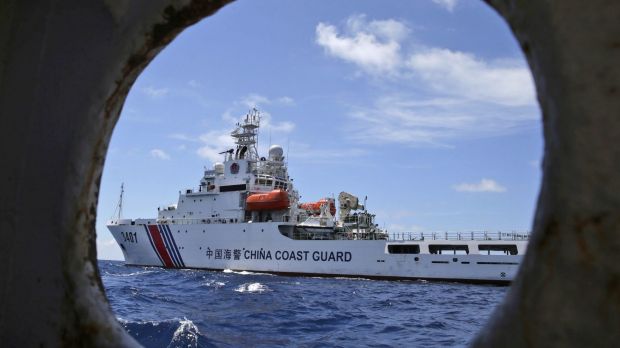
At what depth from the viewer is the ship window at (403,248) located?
19.8m

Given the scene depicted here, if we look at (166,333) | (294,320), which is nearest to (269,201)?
(294,320)

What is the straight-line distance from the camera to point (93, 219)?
4.55 feet

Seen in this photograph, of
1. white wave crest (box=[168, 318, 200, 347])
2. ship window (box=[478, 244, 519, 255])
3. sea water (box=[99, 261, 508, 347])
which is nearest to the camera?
white wave crest (box=[168, 318, 200, 347])

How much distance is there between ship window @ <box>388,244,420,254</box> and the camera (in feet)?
65.0

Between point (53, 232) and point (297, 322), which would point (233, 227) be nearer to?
point (297, 322)

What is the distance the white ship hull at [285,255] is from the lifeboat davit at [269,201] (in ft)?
3.34

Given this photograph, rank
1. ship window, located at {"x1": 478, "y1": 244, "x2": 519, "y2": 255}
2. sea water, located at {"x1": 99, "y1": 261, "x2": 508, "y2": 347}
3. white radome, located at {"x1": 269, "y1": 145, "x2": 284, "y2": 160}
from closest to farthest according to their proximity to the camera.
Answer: sea water, located at {"x1": 99, "y1": 261, "x2": 508, "y2": 347}, ship window, located at {"x1": 478, "y1": 244, "x2": 519, "y2": 255}, white radome, located at {"x1": 269, "y1": 145, "x2": 284, "y2": 160}

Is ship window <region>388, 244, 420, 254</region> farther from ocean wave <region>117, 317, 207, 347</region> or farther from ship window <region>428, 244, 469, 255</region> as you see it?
ocean wave <region>117, 317, 207, 347</region>

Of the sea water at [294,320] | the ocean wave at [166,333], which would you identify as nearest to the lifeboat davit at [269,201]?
the sea water at [294,320]

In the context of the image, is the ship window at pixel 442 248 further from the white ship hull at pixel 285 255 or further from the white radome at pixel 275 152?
the white radome at pixel 275 152

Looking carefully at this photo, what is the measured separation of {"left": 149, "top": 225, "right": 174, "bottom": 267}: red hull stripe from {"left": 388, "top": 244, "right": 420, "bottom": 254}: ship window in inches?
479

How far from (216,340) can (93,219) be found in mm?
4421

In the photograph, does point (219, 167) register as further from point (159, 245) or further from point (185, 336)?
point (185, 336)

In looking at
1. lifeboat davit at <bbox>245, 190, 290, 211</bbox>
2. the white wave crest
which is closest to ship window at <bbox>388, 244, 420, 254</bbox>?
lifeboat davit at <bbox>245, 190, 290, 211</bbox>
